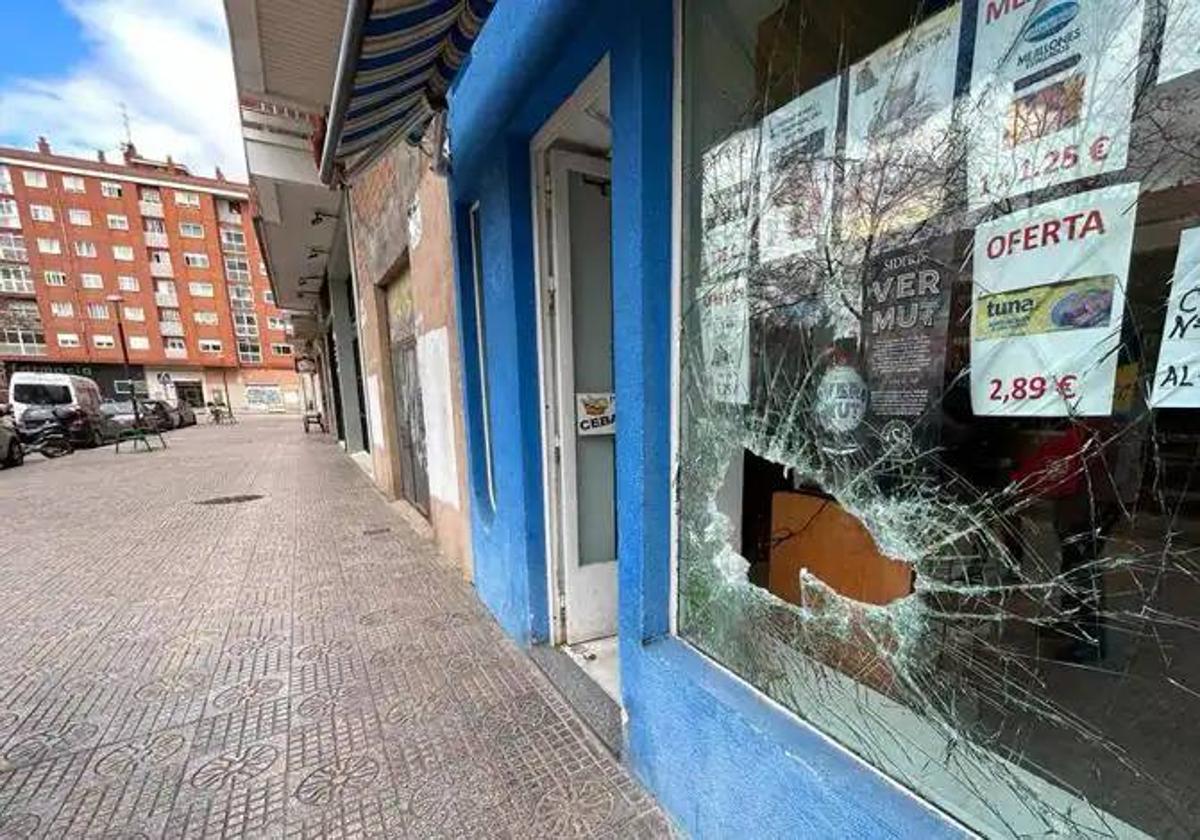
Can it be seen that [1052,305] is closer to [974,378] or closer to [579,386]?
[974,378]

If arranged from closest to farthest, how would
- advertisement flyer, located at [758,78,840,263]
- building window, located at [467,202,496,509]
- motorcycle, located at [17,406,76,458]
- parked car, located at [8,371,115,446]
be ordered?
1. advertisement flyer, located at [758,78,840,263]
2. building window, located at [467,202,496,509]
3. motorcycle, located at [17,406,76,458]
4. parked car, located at [8,371,115,446]

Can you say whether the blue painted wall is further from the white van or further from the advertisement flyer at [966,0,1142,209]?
the white van

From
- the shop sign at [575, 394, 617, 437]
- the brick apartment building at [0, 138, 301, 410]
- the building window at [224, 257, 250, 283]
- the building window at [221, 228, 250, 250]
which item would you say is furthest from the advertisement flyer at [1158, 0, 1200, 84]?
the building window at [221, 228, 250, 250]

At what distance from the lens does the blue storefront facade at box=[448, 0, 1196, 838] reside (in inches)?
40.4

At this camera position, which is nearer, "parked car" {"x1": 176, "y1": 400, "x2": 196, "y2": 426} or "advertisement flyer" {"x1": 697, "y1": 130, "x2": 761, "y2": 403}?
"advertisement flyer" {"x1": 697, "y1": 130, "x2": 761, "y2": 403}

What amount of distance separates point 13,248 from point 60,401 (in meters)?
34.4

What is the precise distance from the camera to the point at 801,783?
1.33m

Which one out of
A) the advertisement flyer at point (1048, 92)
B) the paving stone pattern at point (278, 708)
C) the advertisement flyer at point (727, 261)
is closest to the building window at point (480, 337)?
the paving stone pattern at point (278, 708)

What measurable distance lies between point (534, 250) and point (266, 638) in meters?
3.08

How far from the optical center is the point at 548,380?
283 cm

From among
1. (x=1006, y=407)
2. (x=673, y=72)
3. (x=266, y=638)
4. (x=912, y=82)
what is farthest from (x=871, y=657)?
(x=266, y=638)

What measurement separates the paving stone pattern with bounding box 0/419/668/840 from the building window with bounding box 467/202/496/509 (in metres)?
1.13

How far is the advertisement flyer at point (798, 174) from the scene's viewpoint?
4.38ft

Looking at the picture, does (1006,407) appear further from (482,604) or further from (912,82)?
(482,604)
